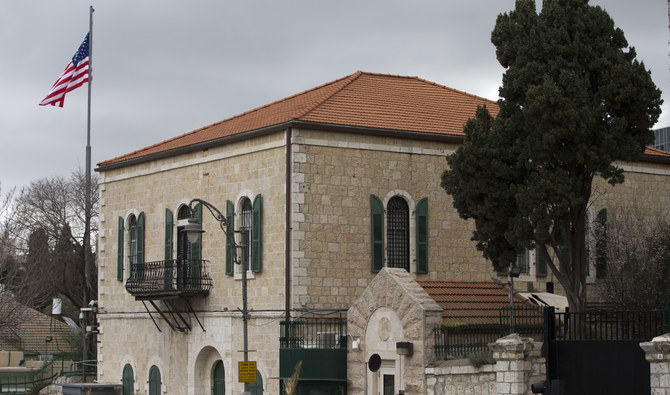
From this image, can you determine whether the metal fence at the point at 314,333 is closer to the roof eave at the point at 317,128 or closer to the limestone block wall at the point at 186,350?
Result: the limestone block wall at the point at 186,350

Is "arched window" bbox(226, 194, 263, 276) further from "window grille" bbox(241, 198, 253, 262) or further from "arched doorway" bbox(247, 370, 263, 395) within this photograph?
"arched doorway" bbox(247, 370, 263, 395)

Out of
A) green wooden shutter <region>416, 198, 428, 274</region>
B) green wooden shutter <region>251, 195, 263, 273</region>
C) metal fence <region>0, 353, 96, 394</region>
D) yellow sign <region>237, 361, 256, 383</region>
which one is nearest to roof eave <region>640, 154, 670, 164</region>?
green wooden shutter <region>416, 198, 428, 274</region>

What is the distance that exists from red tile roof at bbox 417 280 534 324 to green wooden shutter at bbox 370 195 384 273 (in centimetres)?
245

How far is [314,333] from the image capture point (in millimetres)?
29156

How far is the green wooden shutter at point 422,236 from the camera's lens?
103ft

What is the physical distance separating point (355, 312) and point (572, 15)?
28.6 feet

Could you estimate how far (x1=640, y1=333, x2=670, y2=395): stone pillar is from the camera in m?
20.0

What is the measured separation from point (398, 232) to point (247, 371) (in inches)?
304

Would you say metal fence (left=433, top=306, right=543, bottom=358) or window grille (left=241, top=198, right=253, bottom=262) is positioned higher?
window grille (left=241, top=198, right=253, bottom=262)

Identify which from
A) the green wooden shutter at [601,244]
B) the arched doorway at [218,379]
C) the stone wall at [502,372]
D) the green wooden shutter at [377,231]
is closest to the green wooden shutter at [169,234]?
the arched doorway at [218,379]

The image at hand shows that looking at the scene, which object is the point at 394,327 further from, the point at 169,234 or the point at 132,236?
the point at 132,236

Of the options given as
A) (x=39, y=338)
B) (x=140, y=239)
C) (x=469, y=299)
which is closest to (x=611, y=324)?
(x=469, y=299)

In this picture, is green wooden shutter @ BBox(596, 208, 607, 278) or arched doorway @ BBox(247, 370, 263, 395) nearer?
arched doorway @ BBox(247, 370, 263, 395)

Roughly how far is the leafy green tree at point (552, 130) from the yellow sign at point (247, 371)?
608cm
